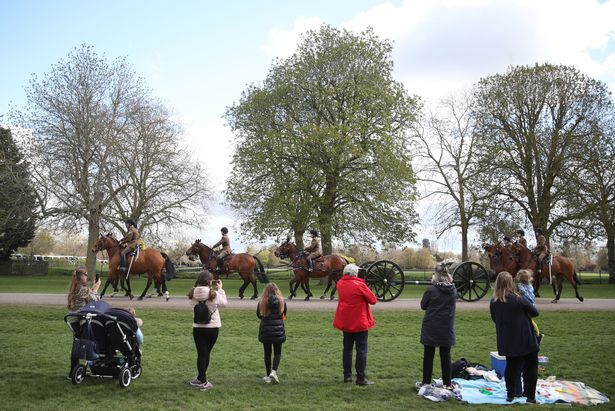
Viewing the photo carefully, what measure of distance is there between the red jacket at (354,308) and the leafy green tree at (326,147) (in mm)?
22242

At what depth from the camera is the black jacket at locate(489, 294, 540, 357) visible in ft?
25.3

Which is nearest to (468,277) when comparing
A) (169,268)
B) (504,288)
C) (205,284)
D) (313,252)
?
(313,252)

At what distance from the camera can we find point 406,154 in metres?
33.6

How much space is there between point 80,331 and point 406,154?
2745cm

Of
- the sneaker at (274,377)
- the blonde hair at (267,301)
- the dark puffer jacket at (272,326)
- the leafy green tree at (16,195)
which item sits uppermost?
the leafy green tree at (16,195)

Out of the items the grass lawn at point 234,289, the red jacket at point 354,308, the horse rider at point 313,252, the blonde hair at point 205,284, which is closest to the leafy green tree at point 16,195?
the grass lawn at point 234,289

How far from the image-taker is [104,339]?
830 cm

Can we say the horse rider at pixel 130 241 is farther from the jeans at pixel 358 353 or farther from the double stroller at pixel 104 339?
the jeans at pixel 358 353

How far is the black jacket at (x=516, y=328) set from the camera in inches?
304

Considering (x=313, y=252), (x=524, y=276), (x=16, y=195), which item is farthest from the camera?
(x=16, y=195)

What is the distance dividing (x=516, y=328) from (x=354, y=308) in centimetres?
236

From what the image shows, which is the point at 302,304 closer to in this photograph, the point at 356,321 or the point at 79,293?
the point at 356,321

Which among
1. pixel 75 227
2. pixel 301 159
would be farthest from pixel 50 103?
pixel 301 159

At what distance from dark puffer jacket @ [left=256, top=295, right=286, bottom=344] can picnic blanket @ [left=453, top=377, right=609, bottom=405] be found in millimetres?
2771
